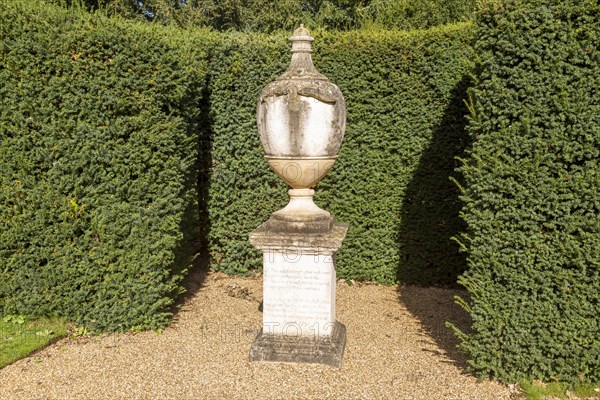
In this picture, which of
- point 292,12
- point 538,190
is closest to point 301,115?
point 538,190

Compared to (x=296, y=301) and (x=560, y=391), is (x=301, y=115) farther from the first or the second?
(x=560, y=391)

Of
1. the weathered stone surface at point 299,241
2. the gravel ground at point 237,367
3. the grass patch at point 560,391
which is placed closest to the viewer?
the grass patch at point 560,391

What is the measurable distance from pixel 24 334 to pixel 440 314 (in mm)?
5081

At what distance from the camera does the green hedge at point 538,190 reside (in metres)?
4.29

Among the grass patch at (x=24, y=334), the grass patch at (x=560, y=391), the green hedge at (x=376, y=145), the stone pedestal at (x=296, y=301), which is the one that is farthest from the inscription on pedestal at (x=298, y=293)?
the green hedge at (x=376, y=145)

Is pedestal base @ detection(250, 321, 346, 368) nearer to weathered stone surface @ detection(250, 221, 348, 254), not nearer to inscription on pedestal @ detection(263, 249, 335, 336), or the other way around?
inscription on pedestal @ detection(263, 249, 335, 336)

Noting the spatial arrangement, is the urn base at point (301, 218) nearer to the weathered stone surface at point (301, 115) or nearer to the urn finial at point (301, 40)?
the weathered stone surface at point (301, 115)

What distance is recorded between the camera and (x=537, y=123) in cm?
445

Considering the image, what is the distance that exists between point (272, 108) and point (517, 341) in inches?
124

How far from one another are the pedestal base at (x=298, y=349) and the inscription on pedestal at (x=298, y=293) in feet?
0.20

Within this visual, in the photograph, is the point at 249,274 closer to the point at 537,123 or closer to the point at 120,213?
the point at 120,213

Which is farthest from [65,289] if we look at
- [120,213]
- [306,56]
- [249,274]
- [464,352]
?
[464,352]

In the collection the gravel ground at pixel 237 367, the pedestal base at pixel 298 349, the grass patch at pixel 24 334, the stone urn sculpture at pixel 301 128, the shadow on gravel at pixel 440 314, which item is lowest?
the shadow on gravel at pixel 440 314

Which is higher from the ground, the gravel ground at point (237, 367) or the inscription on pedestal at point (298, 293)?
the inscription on pedestal at point (298, 293)
